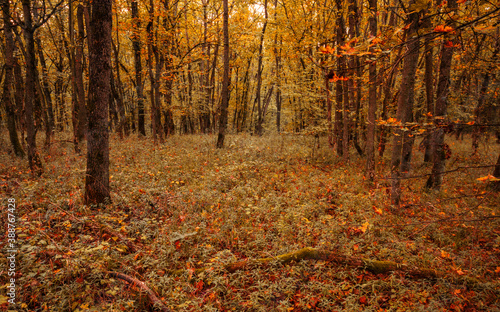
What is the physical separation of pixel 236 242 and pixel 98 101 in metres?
4.73

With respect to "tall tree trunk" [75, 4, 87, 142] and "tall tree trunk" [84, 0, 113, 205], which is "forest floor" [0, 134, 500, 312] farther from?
"tall tree trunk" [75, 4, 87, 142]

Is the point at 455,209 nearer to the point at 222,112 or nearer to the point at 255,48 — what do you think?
the point at 222,112

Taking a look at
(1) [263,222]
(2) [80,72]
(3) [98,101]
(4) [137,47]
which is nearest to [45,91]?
(2) [80,72]

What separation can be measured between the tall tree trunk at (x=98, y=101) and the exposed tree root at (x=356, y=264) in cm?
329

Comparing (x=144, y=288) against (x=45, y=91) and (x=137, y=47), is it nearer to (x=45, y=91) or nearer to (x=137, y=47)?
(x=137, y=47)

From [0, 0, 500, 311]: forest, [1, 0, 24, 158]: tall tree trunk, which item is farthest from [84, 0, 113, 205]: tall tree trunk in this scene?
[1, 0, 24, 158]: tall tree trunk

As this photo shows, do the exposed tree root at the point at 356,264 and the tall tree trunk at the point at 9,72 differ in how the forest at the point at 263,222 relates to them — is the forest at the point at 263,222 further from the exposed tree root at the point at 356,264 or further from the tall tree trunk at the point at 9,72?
the tall tree trunk at the point at 9,72

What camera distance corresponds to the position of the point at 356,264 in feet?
14.7

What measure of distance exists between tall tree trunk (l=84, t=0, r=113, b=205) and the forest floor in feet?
1.70

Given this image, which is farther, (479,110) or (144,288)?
(479,110)

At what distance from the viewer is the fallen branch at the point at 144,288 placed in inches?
135

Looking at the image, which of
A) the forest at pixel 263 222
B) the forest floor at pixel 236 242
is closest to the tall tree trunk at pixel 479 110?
the forest at pixel 263 222

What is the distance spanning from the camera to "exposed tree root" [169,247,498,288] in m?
4.12

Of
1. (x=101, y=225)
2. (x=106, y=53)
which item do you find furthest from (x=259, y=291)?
(x=106, y=53)
